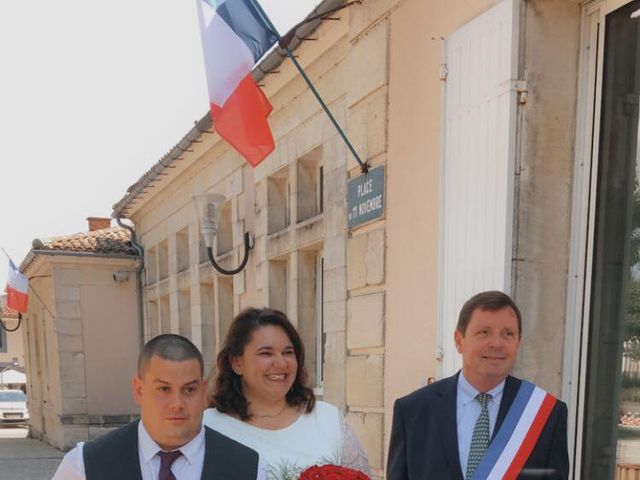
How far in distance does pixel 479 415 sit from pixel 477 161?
1508mm

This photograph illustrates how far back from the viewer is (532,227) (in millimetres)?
2990

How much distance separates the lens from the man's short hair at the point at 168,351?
1.66 metres

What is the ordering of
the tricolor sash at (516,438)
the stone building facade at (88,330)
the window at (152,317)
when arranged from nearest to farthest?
the tricolor sash at (516,438)
the window at (152,317)
the stone building facade at (88,330)

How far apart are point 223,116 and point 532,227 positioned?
244 cm

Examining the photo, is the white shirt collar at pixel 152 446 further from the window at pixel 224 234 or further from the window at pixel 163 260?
the window at pixel 163 260

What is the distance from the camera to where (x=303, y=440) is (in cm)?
206

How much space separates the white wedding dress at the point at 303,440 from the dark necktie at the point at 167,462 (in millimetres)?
346

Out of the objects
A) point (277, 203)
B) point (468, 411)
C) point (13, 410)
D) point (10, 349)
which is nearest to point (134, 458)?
point (468, 411)

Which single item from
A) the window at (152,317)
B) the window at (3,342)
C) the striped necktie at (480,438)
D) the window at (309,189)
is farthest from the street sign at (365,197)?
the window at (3,342)

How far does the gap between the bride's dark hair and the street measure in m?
8.91

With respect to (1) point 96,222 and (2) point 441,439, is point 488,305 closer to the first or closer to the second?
(2) point 441,439

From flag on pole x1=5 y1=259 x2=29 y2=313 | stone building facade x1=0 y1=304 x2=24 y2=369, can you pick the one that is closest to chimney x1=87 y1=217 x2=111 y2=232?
flag on pole x1=5 y1=259 x2=29 y2=313

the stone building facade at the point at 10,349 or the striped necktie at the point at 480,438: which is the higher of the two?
the striped necktie at the point at 480,438

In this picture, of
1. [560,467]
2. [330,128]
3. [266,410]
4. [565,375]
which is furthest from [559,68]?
[330,128]
